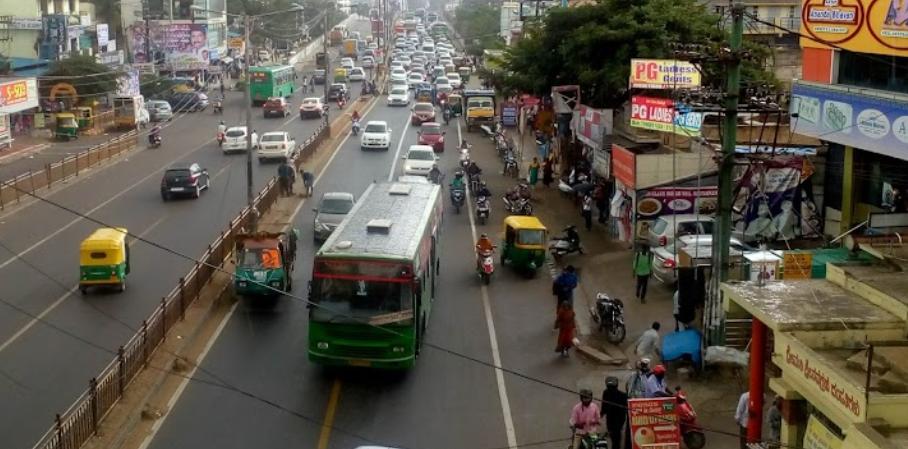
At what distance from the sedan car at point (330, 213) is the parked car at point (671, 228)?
8220 mm

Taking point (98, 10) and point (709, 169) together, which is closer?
point (709, 169)

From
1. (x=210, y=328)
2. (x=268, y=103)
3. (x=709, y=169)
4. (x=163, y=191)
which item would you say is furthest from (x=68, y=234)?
(x=268, y=103)

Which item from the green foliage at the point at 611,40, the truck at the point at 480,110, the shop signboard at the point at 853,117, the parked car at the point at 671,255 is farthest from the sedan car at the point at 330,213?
the truck at the point at 480,110

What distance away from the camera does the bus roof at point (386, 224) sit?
1727 cm

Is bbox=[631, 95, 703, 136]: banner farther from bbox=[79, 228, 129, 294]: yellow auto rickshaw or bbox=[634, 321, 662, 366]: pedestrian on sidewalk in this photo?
bbox=[79, 228, 129, 294]: yellow auto rickshaw

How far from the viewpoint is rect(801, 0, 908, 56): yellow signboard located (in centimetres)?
2202

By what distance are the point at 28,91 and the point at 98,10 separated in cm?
5237

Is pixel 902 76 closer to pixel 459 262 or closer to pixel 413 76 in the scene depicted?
pixel 459 262

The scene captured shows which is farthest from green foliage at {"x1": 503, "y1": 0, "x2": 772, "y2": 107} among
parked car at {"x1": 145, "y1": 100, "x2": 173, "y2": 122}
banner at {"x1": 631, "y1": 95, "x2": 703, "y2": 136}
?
parked car at {"x1": 145, "y1": 100, "x2": 173, "y2": 122}

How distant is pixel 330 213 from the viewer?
2878 cm

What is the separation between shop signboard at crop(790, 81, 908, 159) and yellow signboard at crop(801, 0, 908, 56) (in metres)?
1.04

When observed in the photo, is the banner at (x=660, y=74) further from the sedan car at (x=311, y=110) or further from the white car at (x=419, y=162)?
the sedan car at (x=311, y=110)

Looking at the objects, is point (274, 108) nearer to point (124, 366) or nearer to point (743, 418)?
point (124, 366)

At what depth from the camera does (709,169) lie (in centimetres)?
2659
